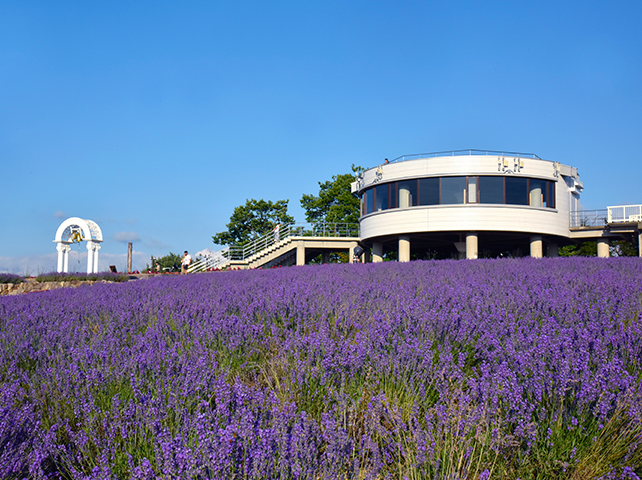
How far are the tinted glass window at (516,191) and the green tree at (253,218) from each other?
2577 centimetres

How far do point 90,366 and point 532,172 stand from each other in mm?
21830

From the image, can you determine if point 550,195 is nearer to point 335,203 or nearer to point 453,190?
point 453,190

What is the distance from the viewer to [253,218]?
4344 centimetres

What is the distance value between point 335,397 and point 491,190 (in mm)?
20113

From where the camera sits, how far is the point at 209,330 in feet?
9.85

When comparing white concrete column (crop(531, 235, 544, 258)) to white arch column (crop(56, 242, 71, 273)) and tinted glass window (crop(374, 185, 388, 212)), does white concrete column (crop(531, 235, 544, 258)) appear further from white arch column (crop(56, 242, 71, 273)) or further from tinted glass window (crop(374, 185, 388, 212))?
white arch column (crop(56, 242, 71, 273))

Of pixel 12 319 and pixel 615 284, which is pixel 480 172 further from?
pixel 12 319

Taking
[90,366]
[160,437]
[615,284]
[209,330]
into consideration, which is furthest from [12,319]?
[615,284]

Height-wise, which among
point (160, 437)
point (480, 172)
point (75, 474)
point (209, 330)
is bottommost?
point (75, 474)

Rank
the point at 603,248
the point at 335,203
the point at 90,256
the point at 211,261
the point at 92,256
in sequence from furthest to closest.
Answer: the point at 335,203 < the point at 211,261 < the point at 92,256 < the point at 90,256 < the point at 603,248

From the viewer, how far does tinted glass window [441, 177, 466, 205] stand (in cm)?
2028

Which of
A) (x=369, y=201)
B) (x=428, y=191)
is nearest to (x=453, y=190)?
(x=428, y=191)

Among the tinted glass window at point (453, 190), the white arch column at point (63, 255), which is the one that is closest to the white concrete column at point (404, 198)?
the tinted glass window at point (453, 190)

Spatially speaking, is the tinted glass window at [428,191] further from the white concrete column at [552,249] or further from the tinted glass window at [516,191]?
the white concrete column at [552,249]
